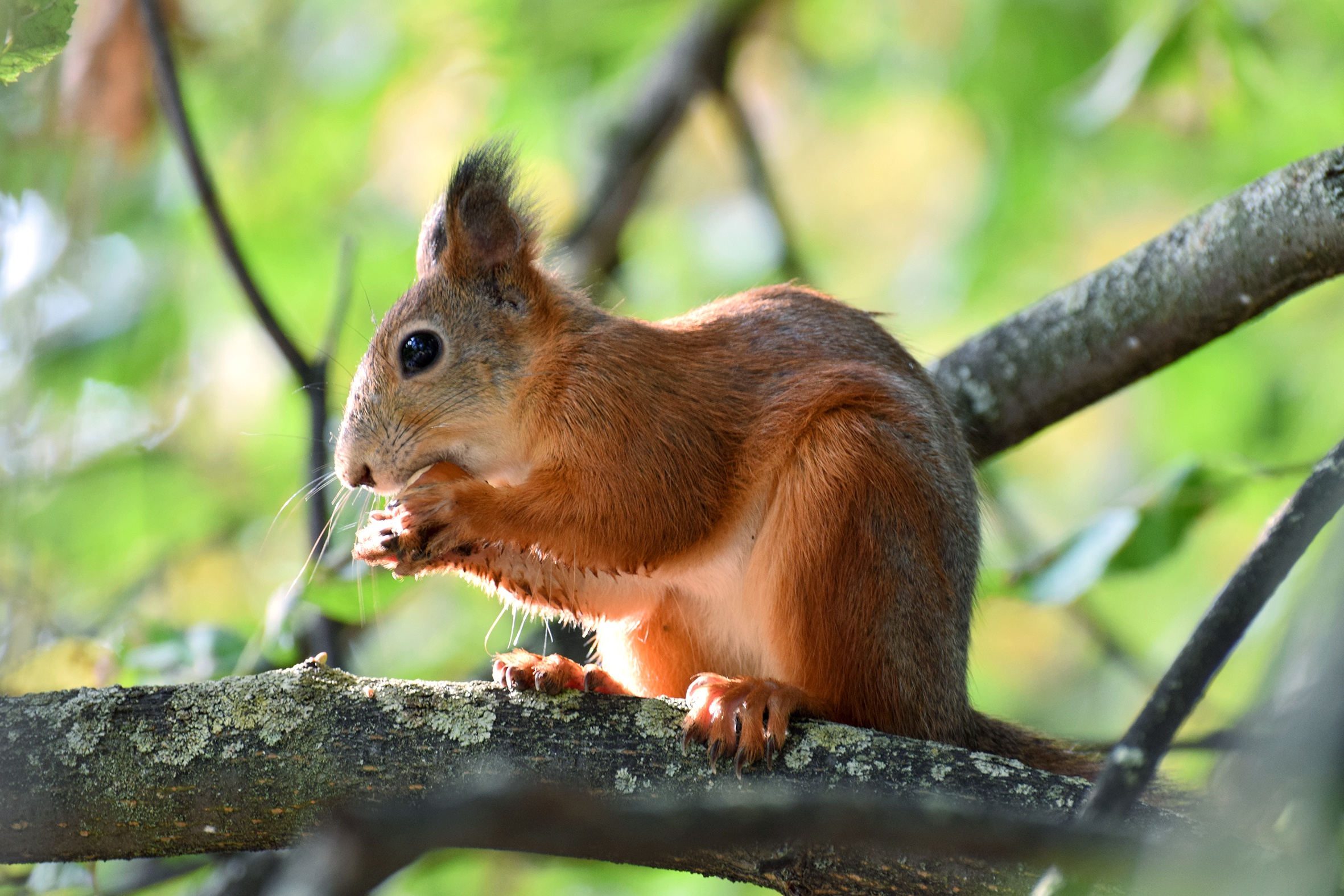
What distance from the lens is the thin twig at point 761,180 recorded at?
524 cm

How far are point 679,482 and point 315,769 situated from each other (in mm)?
1285

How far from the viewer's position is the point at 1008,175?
5.14m

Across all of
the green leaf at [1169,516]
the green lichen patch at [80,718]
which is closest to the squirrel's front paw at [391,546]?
the green lichen patch at [80,718]

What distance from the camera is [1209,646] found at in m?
1.46

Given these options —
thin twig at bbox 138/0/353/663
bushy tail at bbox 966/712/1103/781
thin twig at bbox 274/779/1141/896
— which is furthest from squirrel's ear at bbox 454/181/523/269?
thin twig at bbox 274/779/1141/896

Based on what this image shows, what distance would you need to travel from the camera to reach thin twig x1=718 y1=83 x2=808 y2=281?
524 centimetres

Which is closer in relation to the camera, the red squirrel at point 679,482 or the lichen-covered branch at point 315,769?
the lichen-covered branch at point 315,769

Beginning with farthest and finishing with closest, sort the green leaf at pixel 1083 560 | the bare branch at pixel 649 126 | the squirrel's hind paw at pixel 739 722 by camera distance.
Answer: the bare branch at pixel 649 126 → the green leaf at pixel 1083 560 → the squirrel's hind paw at pixel 739 722

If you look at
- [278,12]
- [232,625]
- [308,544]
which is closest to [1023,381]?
[308,544]

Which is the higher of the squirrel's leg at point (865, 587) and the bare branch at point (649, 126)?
the bare branch at point (649, 126)

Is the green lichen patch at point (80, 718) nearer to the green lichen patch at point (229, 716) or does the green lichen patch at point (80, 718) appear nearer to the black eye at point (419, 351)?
the green lichen patch at point (229, 716)

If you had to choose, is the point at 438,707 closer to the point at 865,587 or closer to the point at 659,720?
the point at 659,720

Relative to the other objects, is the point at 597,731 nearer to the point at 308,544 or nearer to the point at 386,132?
the point at 308,544

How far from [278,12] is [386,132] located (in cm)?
95
